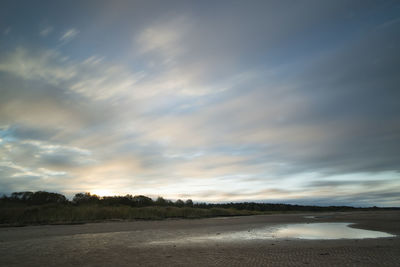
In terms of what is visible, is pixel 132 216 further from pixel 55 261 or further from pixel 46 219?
pixel 55 261

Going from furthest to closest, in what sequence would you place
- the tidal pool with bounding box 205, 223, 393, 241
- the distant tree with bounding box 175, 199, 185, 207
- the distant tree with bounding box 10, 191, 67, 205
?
the distant tree with bounding box 175, 199, 185, 207, the distant tree with bounding box 10, 191, 67, 205, the tidal pool with bounding box 205, 223, 393, 241

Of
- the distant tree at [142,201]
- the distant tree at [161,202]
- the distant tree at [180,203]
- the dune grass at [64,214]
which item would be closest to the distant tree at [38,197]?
the dune grass at [64,214]

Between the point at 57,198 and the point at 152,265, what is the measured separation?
5039cm

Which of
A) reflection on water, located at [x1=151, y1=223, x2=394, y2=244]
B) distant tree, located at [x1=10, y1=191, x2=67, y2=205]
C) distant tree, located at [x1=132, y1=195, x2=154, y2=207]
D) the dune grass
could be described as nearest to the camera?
reflection on water, located at [x1=151, y1=223, x2=394, y2=244]

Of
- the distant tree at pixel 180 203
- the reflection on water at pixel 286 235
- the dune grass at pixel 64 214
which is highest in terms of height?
the distant tree at pixel 180 203

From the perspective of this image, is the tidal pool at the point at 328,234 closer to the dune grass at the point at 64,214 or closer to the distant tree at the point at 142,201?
the dune grass at the point at 64,214

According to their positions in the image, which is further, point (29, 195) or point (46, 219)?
point (29, 195)

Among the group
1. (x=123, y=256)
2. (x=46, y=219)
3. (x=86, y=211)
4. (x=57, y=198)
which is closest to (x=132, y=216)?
(x=86, y=211)

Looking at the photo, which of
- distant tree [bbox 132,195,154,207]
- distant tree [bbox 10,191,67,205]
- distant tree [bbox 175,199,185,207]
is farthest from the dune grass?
distant tree [bbox 175,199,185,207]

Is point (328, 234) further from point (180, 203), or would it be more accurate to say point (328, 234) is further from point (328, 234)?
point (180, 203)

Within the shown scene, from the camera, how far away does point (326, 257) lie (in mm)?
8891

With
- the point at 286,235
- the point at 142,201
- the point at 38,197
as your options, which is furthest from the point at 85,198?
the point at 286,235

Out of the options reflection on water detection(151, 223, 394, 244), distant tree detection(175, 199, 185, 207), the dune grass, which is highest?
distant tree detection(175, 199, 185, 207)

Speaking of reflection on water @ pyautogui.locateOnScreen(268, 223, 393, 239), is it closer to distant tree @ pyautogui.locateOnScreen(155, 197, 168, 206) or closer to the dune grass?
the dune grass
